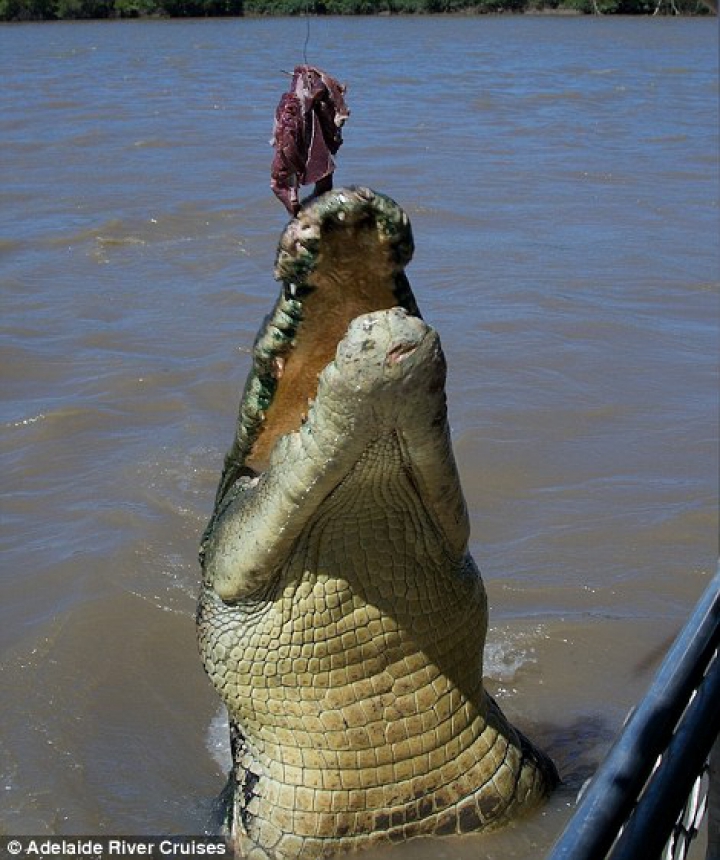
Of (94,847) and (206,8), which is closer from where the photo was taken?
(94,847)

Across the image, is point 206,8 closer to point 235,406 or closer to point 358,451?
point 235,406

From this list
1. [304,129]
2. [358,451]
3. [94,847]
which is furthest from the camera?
[94,847]

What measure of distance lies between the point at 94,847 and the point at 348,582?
3.80ft

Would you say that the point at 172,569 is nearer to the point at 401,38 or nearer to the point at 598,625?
the point at 598,625

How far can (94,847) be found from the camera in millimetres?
2812

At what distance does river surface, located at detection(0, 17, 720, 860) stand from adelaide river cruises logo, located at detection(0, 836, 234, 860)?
0.12 feet

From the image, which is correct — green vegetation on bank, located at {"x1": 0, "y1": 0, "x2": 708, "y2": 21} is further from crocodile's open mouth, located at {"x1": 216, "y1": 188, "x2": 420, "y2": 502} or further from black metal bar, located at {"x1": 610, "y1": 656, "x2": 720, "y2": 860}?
black metal bar, located at {"x1": 610, "y1": 656, "x2": 720, "y2": 860}

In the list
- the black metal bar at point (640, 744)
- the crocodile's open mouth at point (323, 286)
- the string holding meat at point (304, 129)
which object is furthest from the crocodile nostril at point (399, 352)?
the black metal bar at point (640, 744)

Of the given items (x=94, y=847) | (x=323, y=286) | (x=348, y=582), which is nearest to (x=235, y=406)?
(x=94, y=847)

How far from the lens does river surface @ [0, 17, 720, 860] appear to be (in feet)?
11.1

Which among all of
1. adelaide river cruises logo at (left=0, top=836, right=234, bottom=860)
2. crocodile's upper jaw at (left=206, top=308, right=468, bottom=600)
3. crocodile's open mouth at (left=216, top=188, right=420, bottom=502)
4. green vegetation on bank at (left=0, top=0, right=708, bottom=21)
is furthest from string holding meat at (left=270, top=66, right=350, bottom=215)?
green vegetation on bank at (left=0, top=0, right=708, bottom=21)

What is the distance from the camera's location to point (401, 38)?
33125 millimetres

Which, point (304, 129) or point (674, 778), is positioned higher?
point (304, 129)

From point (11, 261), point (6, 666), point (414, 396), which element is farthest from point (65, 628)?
point (11, 261)
